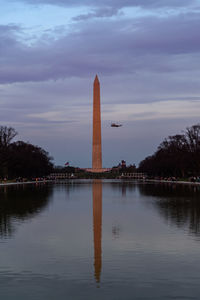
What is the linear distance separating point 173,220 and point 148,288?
13238mm

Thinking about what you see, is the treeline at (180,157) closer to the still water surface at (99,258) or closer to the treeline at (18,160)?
the treeline at (18,160)

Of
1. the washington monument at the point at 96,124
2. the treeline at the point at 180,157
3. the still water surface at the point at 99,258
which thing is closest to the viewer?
the still water surface at the point at 99,258

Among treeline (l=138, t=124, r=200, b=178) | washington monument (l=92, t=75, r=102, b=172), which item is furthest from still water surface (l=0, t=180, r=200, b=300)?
washington monument (l=92, t=75, r=102, b=172)

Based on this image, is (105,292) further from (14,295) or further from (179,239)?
(179,239)

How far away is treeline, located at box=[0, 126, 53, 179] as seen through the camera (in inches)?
3729

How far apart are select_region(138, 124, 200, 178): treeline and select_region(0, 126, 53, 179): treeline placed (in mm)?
27746

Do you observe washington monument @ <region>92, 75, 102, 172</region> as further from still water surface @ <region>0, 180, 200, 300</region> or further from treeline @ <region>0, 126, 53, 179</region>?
still water surface @ <region>0, 180, 200, 300</region>

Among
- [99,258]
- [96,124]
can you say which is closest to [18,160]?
[96,124]

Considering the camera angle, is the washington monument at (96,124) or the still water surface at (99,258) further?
the washington monument at (96,124)

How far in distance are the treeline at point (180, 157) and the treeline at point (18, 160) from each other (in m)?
27.7

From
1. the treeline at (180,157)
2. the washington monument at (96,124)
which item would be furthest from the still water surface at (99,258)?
the washington monument at (96,124)

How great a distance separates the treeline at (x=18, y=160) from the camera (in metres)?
94.7

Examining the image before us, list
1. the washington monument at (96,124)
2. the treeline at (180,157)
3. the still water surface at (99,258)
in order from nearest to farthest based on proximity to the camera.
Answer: the still water surface at (99,258) → the treeline at (180,157) → the washington monument at (96,124)

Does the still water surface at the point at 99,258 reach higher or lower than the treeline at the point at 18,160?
lower
